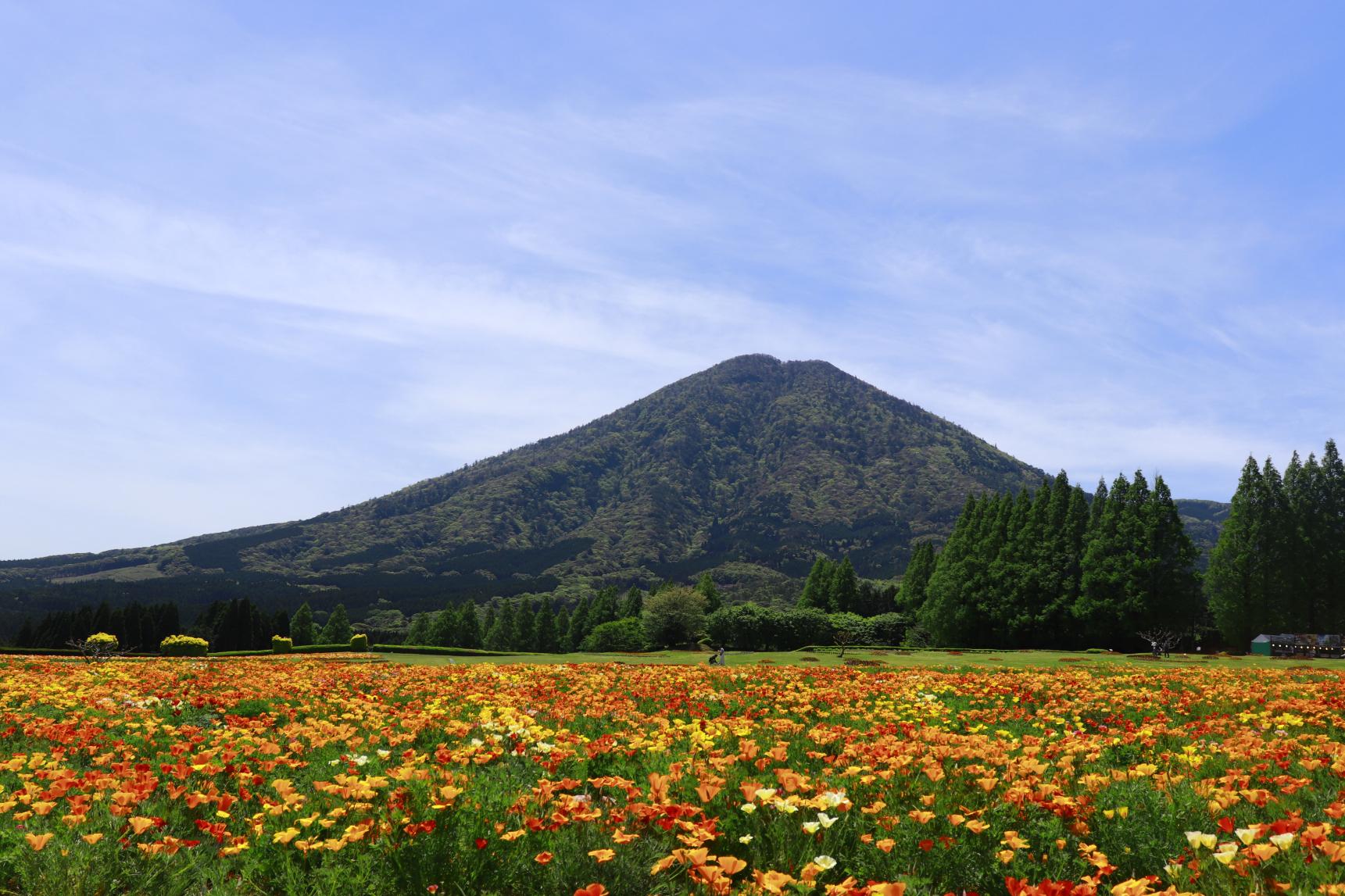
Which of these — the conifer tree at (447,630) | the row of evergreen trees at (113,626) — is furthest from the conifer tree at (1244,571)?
the conifer tree at (447,630)

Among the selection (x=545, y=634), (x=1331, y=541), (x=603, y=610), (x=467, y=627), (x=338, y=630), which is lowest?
(x=545, y=634)

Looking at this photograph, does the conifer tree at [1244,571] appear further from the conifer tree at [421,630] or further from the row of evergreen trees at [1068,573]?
the conifer tree at [421,630]

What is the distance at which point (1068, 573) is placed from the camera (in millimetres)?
56625

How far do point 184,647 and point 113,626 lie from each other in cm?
3256

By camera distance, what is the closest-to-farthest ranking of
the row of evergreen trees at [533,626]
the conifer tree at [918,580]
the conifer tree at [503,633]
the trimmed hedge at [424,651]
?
the trimmed hedge at [424,651], the conifer tree at [918,580], the row of evergreen trees at [533,626], the conifer tree at [503,633]

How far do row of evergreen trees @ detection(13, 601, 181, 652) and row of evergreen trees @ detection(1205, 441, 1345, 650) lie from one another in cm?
7424

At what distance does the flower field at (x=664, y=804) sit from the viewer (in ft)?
14.6

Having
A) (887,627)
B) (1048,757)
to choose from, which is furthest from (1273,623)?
(1048,757)

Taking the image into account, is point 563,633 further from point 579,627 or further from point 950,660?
point 950,660

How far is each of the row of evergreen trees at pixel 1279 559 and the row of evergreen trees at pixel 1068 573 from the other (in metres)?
2.28

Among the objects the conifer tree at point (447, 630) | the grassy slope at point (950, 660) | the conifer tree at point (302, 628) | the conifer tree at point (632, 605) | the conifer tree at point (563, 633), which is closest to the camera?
the grassy slope at point (950, 660)

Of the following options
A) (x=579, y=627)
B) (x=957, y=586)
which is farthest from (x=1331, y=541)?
(x=579, y=627)

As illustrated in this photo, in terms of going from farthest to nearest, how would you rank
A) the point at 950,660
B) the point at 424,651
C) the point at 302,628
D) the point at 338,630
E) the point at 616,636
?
the point at 338,630 → the point at 302,628 → the point at 616,636 → the point at 424,651 → the point at 950,660

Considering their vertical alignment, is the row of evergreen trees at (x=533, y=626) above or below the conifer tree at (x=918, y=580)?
below
